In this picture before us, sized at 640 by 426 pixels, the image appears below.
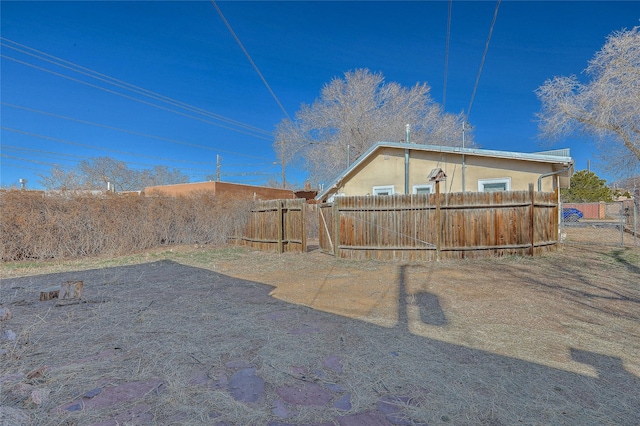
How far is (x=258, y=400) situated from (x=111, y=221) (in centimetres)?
1089

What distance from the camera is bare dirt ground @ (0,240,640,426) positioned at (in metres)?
2.12

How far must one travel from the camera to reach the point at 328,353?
9.94 feet

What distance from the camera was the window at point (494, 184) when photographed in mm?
10351

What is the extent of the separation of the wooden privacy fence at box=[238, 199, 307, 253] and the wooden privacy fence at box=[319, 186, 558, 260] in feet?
7.28

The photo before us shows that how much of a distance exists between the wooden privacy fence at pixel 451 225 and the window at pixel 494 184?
1356 millimetres

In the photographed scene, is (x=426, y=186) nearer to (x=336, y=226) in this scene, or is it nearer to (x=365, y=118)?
(x=336, y=226)

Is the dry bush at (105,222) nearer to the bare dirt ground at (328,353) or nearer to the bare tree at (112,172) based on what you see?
the bare dirt ground at (328,353)

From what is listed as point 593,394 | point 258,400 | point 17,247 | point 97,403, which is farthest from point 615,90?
point 17,247

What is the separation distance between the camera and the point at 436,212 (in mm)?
8781

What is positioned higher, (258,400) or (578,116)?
(578,116)

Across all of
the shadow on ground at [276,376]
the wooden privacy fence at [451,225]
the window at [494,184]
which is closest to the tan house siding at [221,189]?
the wooden privacy fence at [451,225]

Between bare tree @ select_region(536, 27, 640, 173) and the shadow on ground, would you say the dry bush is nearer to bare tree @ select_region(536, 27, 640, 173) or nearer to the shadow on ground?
the shadow on ground

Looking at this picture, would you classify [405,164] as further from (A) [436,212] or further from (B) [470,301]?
(B) [470,301]

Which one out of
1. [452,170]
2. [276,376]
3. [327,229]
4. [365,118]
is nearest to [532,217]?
[452,170]
